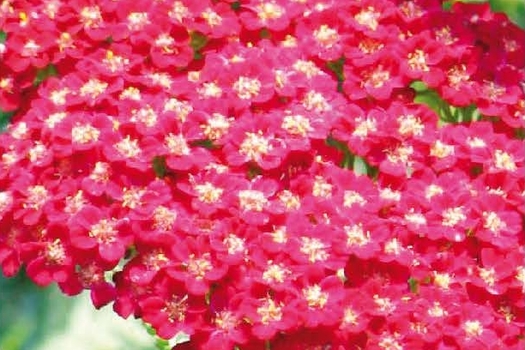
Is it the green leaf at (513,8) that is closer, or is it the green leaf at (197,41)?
the green leaf at (197,41)

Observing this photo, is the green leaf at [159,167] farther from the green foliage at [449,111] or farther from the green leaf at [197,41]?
the green foliage at [449,111]

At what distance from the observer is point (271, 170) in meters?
1.70

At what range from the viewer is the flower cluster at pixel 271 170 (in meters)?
1.62

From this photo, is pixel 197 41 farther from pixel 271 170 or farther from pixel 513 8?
pixel 513 8

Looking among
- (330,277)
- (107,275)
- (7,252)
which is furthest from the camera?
(107,275)

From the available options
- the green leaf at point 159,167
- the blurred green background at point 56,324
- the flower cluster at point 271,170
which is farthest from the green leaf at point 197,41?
the blurred green background at point 56,324

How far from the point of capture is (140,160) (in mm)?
1688

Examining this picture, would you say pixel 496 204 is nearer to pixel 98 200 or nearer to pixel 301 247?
pixel 301 247

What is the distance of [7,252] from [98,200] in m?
0.15

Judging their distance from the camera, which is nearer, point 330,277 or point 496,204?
point 330,277

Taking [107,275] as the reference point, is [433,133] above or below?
above

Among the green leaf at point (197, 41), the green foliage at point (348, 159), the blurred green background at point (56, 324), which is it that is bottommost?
the blurred green background at point (56, 324)

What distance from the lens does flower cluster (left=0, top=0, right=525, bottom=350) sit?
1.62 meters

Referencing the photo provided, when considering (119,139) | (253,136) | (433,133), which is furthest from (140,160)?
(433,133)
